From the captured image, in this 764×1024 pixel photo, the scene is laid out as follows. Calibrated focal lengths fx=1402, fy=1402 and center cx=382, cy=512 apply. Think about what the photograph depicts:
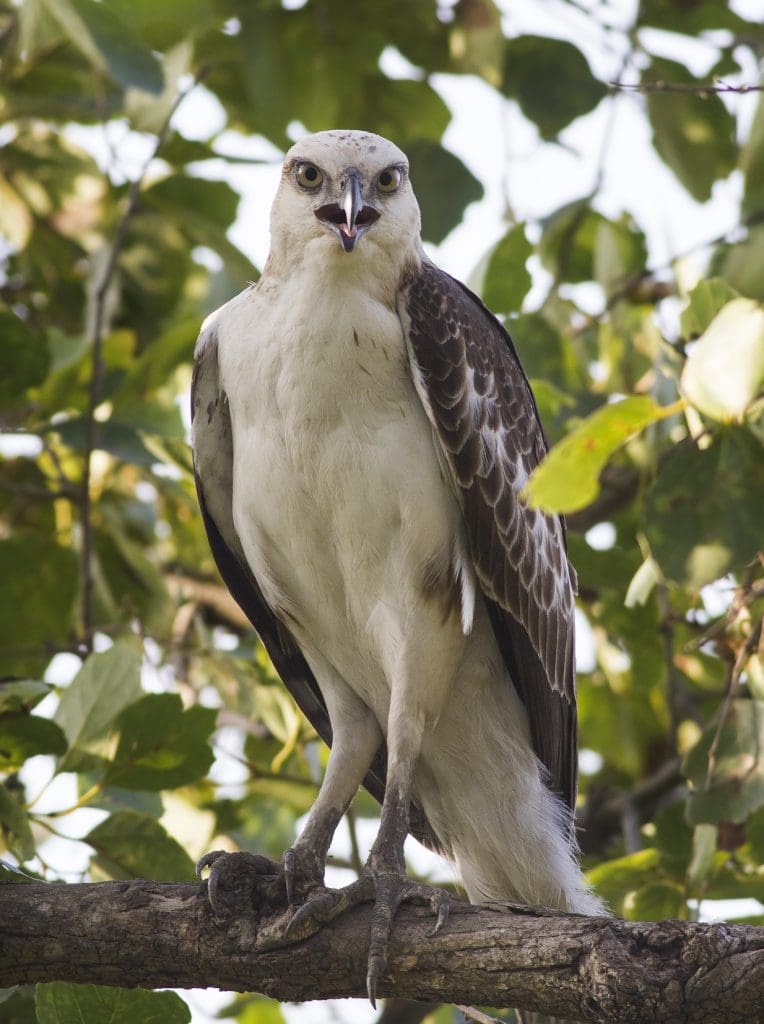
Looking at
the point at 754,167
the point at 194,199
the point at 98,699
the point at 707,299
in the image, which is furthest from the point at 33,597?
the point at 754,167

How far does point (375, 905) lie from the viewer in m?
4.62

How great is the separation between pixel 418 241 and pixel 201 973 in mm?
3162

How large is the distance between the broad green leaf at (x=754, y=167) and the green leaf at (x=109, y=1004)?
13.8 ft

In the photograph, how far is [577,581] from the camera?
6555 mm

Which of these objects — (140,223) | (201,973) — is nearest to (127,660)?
(201,973)

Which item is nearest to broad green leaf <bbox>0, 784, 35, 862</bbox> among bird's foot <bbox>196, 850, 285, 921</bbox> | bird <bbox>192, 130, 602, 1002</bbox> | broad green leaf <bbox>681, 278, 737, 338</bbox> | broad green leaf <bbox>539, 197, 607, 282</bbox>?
bird's foot <bbox>196, 850, 285, 921</bbox>

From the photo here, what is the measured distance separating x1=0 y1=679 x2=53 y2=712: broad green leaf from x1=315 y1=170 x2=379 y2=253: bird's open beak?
6.72ft

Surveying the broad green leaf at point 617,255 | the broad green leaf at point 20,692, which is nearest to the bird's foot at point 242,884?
the broad green leaf at point 20,692

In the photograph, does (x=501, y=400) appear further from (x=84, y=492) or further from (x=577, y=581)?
(x=84, y=492)

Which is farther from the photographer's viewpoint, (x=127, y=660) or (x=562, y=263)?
(x=562, y=263)

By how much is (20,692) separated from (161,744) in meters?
0.62

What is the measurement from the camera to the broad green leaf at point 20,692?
452 centimetres

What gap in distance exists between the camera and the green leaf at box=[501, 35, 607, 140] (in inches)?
268

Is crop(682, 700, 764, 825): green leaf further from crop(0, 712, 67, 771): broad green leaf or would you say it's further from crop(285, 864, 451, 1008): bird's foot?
crop(0, 712, 67, 771): broad green leaf
